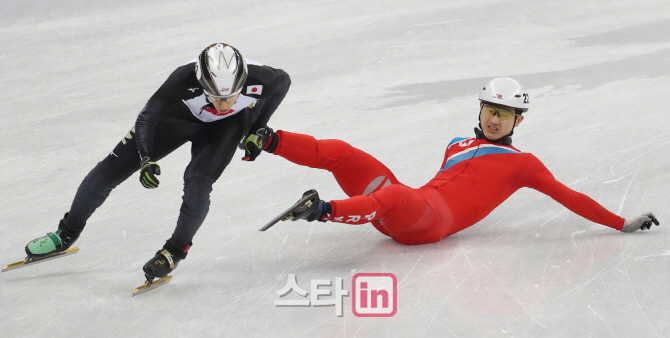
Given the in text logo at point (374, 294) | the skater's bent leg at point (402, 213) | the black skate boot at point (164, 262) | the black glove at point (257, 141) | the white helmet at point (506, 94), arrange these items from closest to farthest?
the in text logo at point (374, 294), the skater's bent leg at point (402, 213), the black skate boot at point (164, 262), the black glove at point (257, 141), the white helmet at point (506, 94)

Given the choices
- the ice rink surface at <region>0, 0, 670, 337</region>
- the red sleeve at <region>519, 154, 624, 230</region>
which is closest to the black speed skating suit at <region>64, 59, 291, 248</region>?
the ice rink surface at <region>0, 0, 670, 337</region>

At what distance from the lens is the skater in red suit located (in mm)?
3607

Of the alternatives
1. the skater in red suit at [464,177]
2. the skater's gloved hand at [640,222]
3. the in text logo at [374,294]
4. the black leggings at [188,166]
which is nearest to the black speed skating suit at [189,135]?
the black leggings at [188,166]

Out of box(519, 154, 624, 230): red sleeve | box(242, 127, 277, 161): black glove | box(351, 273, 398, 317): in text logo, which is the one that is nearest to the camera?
box(351, 273, 398, 317): in text logo

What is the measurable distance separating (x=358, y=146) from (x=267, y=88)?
1827 millimetres

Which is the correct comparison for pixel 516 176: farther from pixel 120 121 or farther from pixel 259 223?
pixel 120 121

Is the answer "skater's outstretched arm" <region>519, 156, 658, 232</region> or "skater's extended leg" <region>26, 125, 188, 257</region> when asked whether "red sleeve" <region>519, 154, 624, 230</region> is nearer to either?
"skater's outstretched arm" <region>519, 156, 658, 232</region>

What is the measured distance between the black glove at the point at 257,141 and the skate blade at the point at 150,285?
0.73 metres

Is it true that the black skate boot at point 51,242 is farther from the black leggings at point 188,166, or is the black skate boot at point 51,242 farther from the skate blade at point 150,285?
the skate blade at point 150,285

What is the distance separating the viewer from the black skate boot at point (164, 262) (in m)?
3.33

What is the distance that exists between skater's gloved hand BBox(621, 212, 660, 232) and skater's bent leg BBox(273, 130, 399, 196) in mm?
1251

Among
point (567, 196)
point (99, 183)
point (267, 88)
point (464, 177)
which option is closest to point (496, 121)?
point (464, 177)

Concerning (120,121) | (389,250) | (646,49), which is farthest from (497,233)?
(646,49)

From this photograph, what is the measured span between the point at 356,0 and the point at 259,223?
556cm
